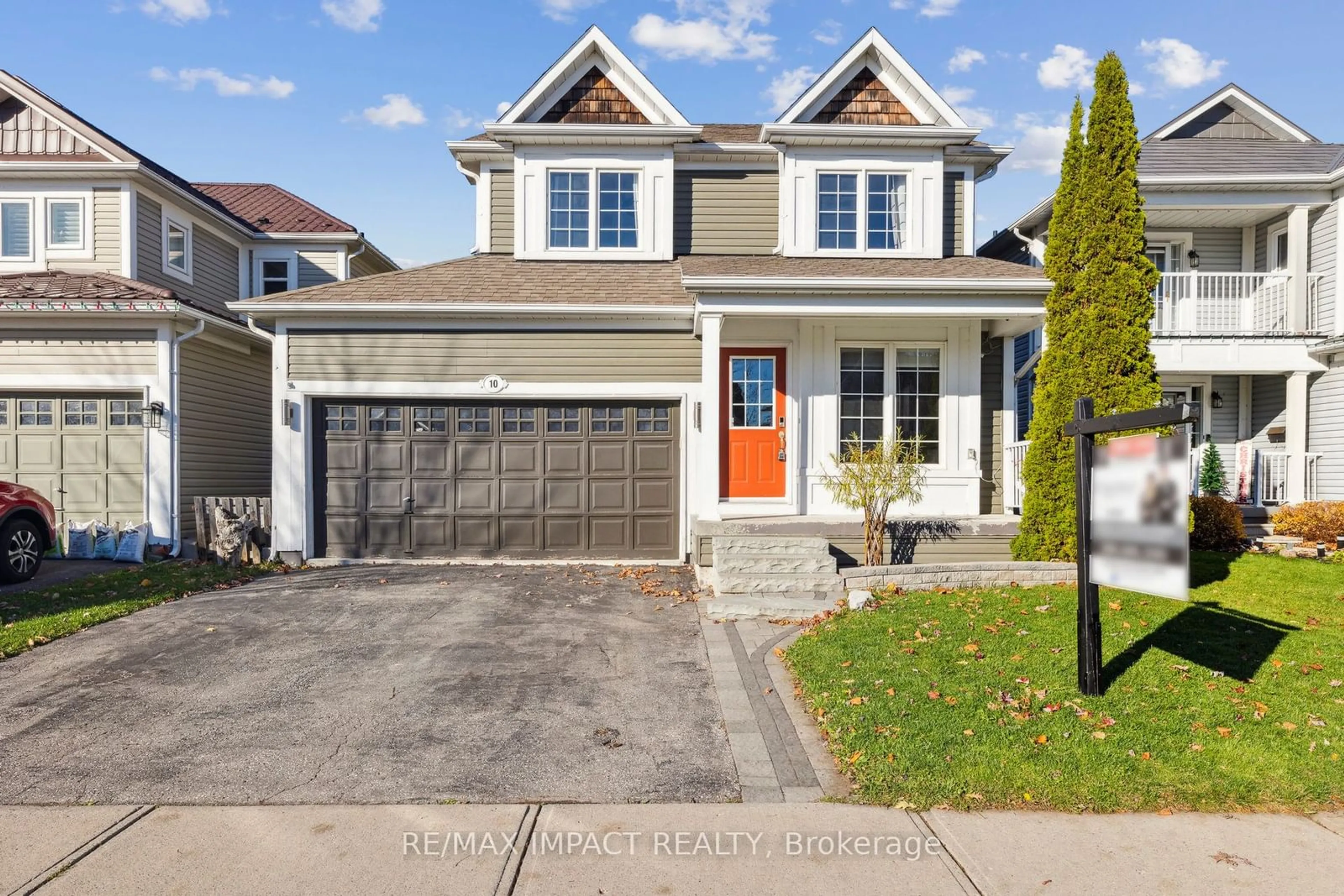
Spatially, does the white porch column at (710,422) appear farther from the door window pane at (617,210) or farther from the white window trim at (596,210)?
the door window pane at (617,210)

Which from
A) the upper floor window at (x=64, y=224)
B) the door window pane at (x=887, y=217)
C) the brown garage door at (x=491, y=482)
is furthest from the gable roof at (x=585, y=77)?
the upper floor window at (x=64, y=224)

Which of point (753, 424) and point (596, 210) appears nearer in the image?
point (753, 424)

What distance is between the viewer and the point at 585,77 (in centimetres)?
1252

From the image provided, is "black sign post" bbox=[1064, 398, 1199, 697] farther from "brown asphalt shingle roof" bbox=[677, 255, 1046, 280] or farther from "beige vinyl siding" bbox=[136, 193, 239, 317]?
"beige vinyl siding" bbox=[136, 193, 239, 317]

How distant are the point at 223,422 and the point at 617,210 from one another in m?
7.54

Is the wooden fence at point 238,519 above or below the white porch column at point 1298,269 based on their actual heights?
below

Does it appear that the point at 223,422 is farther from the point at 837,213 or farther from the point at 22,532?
the point at 837,213

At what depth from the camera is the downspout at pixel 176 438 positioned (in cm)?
1140

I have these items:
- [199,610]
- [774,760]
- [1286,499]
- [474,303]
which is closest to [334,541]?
[199,610]

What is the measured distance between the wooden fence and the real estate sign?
10.2 m

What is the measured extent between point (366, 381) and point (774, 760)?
8.55 meters

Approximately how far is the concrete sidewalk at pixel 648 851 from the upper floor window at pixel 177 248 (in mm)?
12989

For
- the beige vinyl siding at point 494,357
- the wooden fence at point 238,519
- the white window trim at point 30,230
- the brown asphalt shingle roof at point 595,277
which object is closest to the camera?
the brown asphalt shingle roof at point 595,277

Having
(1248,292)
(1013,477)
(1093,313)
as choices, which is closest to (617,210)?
(1093,313)
